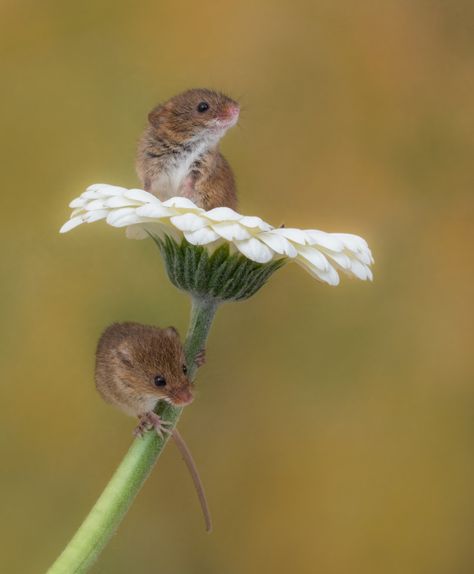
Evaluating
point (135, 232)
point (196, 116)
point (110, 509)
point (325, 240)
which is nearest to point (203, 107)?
point (196, 116)

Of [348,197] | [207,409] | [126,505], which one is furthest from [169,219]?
[348,197]

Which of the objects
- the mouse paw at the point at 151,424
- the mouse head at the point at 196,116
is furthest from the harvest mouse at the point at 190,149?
the mouse paw at the point at 151,424

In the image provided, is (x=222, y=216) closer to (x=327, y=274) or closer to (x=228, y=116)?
(x=327, y=274)

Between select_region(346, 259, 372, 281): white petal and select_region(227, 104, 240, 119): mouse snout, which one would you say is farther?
select_region(227, 104, 240, 119): mouse snout

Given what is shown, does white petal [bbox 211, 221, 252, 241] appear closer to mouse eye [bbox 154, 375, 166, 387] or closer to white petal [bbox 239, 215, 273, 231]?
white petal [bbox 239, 215, 273, 231]

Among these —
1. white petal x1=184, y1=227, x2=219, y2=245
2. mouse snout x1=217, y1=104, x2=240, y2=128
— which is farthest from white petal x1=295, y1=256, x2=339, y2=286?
→ mouse snout x1=217, y1=104, x2=240, y2=128

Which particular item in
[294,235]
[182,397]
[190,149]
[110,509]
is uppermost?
[190,149]

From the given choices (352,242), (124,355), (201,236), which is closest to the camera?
(201,236)

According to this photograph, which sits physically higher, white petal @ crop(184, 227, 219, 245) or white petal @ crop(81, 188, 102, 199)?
white petal @ crop(81, 188, 102, 199)
